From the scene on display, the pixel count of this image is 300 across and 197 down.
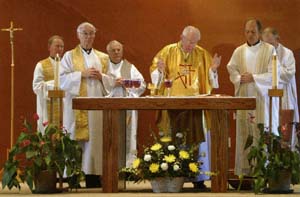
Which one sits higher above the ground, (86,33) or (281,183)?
(86,33)

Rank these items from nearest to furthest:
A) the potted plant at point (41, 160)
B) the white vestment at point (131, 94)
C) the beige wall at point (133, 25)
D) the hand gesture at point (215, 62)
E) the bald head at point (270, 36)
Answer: the potted plant at point (41, 160) < the hand gesture at point (215, 62) < the white vestment at point (131, 94) < the bald head at point (270, 36) < the beige wall at point (133, 25)

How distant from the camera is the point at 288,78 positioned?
10.2m

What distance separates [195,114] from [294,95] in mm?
2508

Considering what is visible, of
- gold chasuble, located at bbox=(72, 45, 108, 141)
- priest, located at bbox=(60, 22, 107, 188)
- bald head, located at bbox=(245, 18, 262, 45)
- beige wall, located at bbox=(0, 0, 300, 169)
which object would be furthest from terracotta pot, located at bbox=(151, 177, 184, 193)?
beige wall, located at bbox=(0, 0, 300, 169)

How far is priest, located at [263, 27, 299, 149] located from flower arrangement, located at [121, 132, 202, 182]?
250 centimetres

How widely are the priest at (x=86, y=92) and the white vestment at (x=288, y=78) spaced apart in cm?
240

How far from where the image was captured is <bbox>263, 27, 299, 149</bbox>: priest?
399 inches

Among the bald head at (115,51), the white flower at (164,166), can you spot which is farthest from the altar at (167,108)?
the bald head at (115,51)

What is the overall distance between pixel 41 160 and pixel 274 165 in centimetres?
211

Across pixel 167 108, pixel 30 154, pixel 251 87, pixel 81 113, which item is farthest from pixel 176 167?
pixel 81 113

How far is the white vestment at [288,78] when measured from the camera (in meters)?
10.2

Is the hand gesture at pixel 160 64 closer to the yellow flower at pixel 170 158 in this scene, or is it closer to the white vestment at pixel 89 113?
the white vestment at pixel 89 113

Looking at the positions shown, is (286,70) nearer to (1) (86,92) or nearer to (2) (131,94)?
(2) (131,94)

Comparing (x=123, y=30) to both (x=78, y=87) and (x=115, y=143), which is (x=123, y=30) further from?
(x=115, y=143)
